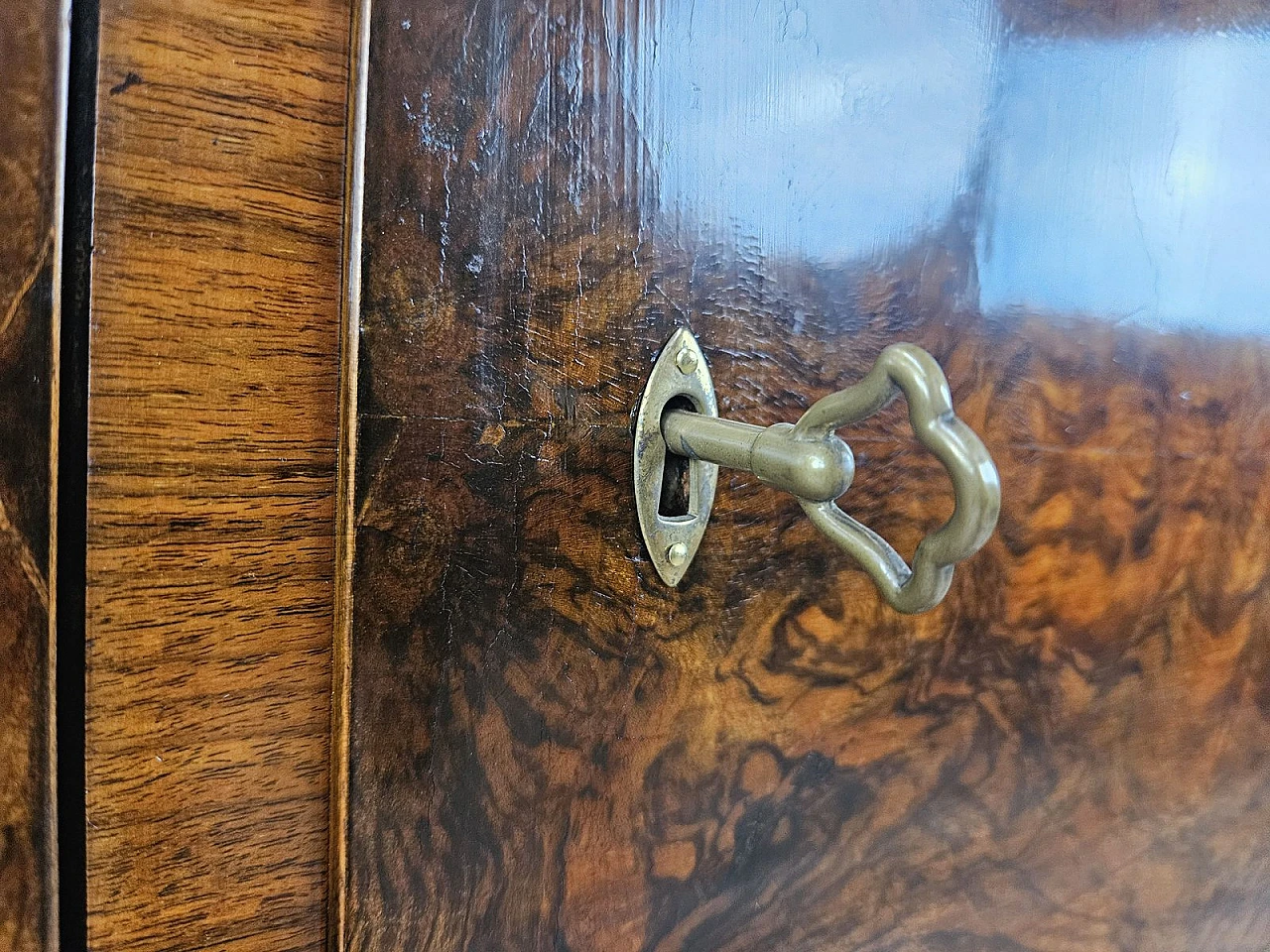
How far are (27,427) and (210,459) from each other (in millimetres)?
47

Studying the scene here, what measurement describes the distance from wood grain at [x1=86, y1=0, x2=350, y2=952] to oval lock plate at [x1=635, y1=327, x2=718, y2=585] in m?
0.11

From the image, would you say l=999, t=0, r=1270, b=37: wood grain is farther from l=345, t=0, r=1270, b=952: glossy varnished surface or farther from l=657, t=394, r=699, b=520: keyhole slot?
l=657, t=394, r=699, b=520: keyhole slot

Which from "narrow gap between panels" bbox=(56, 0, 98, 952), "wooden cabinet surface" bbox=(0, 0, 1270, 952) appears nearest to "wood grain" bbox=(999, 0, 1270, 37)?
"wooden cabinet surface" bbox=(0, 0, 1270, 952)

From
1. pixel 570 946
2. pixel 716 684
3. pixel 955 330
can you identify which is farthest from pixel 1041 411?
pixel 570 946

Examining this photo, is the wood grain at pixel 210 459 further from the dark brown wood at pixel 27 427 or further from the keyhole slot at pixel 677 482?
the keyhole slot at pixel 677 482

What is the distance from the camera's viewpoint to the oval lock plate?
1.17ft

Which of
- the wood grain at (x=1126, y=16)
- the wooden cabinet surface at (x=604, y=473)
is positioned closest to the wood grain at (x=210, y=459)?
the wooden cabinet surface at (x=604, y=473)

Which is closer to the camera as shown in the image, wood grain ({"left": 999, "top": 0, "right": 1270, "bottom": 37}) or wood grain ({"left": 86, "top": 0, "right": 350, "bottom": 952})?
wood grain ({"left": 86, "top": 0, "right": 350, "bottom": 952})

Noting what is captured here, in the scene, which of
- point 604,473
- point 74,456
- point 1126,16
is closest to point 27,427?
point 74,456

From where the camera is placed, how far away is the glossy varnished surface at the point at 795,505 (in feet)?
1.04

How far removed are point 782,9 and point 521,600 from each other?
0.24 meters

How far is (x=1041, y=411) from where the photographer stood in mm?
454

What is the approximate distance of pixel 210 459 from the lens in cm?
28

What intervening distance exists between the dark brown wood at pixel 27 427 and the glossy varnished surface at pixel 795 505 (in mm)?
85
